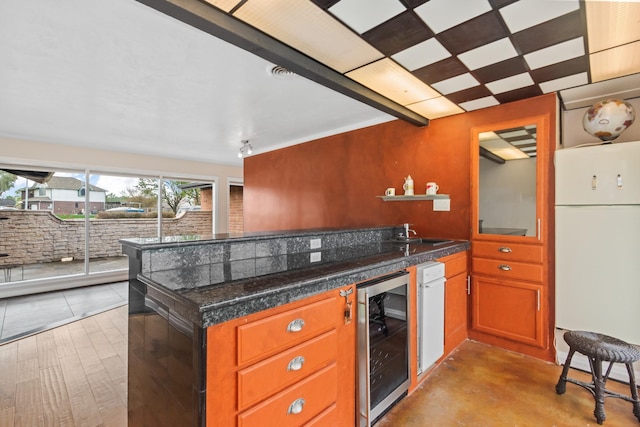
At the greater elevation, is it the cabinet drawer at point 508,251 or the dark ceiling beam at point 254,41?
the dark ceiling beam at point 254,41

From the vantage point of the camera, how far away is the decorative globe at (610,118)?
222 cm

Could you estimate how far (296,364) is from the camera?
119cm

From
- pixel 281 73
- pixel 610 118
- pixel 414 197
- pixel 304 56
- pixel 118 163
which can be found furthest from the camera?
pixel 118 163

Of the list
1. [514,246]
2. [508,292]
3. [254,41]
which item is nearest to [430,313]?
[508,292]

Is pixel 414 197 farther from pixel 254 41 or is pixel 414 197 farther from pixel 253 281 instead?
pixel 253 281

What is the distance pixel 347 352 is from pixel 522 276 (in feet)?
6.49

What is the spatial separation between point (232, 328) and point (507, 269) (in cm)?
258

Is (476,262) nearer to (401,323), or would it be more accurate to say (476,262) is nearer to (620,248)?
(620,248)

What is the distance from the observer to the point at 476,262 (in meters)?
2.83

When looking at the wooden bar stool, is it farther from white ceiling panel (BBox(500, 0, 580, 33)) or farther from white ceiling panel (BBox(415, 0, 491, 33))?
white ceiling panel (BBox(415, 0, 491, 33))

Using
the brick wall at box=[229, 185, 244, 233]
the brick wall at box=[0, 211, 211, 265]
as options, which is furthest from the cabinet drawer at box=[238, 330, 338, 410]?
the brick wall at box=[229, 185, 244, 233]

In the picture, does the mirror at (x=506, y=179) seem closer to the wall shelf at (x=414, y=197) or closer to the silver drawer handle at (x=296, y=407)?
the wall shelf at (x=414, y=197)

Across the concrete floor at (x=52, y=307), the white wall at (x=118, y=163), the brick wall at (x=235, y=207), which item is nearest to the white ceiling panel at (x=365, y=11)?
the concrete floor at (x=52, y=307)

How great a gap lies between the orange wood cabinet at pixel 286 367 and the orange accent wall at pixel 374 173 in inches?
81.3
